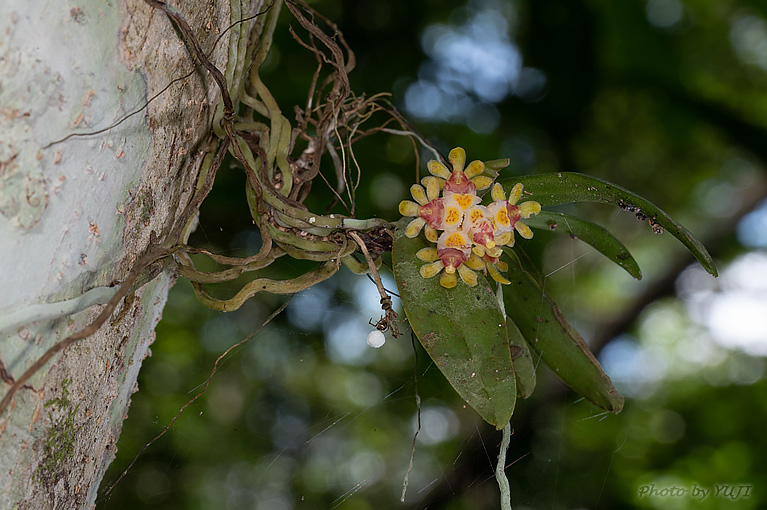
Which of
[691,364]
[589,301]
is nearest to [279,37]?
[589,301]

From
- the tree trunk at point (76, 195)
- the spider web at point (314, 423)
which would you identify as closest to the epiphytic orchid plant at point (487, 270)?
the tree trunk at point (76, 195)

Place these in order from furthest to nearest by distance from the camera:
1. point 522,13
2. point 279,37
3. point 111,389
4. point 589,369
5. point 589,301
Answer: point 589,301
point 522,13
point 279,37
point 589,369
point 111,389

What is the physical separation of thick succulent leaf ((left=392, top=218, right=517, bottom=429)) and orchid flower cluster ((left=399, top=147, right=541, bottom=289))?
1 cm

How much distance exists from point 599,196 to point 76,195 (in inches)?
17.7

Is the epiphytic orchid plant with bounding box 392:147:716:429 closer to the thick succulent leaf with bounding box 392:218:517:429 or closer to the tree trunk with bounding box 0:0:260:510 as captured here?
the thick succulent leaf with bounding box 392:218:517:429

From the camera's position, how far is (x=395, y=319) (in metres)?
0.52

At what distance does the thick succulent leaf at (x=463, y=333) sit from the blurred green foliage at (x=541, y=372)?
35 cm

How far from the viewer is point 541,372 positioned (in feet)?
4.16

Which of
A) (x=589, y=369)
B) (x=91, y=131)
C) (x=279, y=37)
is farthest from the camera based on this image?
(x=279, y=37)

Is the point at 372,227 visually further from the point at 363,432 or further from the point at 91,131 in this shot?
the point at 363,432

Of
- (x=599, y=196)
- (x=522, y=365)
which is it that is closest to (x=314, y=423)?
(x=522, y=365)

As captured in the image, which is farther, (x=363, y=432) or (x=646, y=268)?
(x=646, y=268)

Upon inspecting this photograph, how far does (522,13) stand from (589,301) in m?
0.85

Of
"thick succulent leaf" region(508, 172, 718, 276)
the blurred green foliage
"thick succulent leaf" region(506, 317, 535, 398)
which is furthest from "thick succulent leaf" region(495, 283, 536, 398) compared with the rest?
the blurred green foliage
